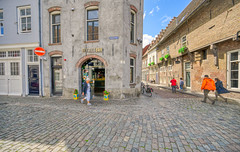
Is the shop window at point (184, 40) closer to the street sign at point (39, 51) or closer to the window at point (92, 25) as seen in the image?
the window at point (92, 25)

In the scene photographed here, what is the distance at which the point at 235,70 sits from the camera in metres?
7.27

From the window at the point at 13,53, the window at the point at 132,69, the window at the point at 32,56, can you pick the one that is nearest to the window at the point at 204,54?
the window at the point at 132,69

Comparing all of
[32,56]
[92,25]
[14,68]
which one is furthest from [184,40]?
[14,68]

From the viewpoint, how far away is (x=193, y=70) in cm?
1154

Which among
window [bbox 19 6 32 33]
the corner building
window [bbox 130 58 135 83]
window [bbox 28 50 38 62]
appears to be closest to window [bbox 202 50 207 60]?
the corner building

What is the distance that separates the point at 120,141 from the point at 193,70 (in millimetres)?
11816

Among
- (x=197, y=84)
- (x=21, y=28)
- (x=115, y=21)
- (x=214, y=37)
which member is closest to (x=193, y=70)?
(x=197, y=84)

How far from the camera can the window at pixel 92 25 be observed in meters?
8.36

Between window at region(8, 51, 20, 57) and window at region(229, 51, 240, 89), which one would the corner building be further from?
window at region(229, 51, 240, 89)

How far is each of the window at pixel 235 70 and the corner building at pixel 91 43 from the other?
629cm

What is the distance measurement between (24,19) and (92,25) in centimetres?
606

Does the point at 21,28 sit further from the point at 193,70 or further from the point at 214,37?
the point at 193,70

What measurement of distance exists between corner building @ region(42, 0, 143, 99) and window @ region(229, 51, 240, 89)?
20.6ft

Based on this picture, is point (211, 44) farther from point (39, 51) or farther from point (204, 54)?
point (39, 51)
